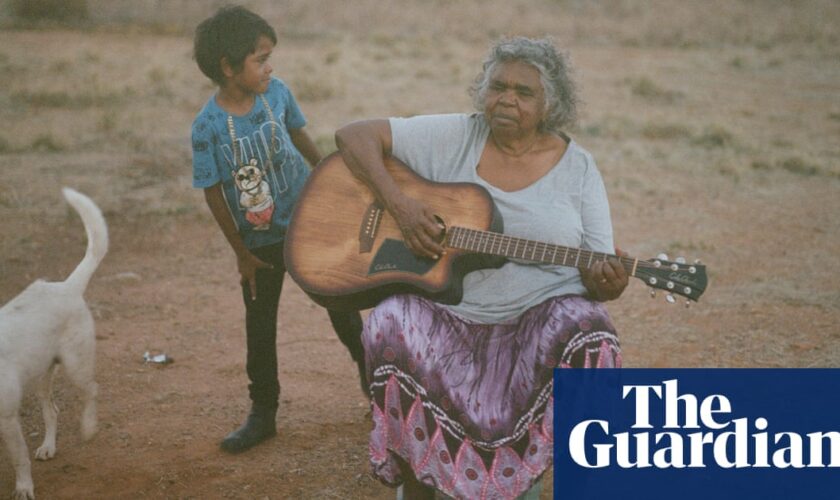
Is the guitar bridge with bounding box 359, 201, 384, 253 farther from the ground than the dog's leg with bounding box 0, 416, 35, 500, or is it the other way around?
the guitar bridge with bounding box 359, 201, 384, 253

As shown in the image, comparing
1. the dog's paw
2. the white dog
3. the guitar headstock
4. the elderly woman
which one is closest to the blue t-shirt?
the elderly woman

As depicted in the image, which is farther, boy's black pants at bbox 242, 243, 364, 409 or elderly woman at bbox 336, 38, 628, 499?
boy's black pants at bbox 242, 243, 364, 409

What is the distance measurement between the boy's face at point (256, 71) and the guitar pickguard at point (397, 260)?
0.82m

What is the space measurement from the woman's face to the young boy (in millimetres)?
913

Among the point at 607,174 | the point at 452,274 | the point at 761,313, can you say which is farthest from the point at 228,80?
the point at 607,174

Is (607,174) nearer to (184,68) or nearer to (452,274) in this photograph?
(452,274)

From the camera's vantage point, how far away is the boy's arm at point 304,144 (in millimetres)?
3795

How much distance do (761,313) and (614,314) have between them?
2.96ft

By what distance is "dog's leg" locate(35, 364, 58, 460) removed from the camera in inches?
143

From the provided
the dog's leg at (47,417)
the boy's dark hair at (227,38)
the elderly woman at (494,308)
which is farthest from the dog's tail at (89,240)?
the elderly woman at (494,308)

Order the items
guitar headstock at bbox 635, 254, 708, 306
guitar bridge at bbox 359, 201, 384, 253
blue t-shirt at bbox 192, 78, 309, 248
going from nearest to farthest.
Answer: guitar headstock at bbox 635, 254, 708, 306, guitar bridge at bbox 359, 201, 384, 253, blue t-shirt at bbox 192, 78, 309, 248

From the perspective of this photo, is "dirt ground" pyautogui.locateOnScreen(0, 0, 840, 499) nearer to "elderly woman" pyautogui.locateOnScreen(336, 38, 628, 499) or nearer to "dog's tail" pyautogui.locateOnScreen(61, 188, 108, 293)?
"elderly woman" pyautogui.locateOnScreen(336, 38, 628, 499)

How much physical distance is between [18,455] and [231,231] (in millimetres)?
1143

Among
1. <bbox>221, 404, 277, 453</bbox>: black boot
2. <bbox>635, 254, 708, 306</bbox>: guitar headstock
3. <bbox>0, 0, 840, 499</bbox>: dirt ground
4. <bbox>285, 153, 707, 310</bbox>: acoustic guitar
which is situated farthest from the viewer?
<bbox>0, 0, 840, 499</bbox>: dirt ground
